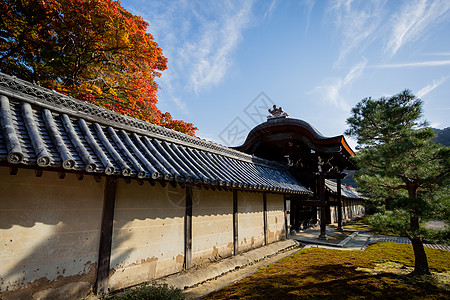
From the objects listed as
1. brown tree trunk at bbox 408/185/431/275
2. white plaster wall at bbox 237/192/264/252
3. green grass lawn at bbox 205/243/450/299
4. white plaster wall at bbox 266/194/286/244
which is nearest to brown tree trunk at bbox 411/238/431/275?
brown tree trunk at bbox 408/185/431/275

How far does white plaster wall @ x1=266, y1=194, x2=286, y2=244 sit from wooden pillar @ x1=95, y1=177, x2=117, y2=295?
7188mm

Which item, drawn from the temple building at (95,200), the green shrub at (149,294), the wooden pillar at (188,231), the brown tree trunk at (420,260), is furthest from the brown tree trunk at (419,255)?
the green shrub at (149,294)

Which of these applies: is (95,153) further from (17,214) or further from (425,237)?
(425,237)

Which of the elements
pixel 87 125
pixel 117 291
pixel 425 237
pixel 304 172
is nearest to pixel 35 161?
pixel 87 125

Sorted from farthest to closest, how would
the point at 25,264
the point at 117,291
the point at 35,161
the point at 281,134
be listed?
1. the point at 281,134
2. the point at 117,291
3. the point at 25,264
4. the point at 35,161

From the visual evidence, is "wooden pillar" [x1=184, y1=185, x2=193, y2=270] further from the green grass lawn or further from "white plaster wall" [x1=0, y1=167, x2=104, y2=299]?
"white plaster wall" [x1=0, y1=167, x2=104, y2=299]

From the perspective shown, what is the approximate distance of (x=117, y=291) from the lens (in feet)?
14.2

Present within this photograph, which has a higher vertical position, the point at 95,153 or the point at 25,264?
the point at 95,153

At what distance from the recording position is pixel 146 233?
5.03 meters

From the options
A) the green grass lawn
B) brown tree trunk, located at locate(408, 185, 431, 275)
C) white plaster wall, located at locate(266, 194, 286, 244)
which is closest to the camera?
the green grass lawn

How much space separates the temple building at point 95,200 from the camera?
334 cm

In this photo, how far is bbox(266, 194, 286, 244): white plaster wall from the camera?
10.1 m

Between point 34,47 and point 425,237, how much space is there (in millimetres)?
18704

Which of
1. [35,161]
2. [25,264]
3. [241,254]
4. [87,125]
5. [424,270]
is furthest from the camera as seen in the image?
[241,254]
